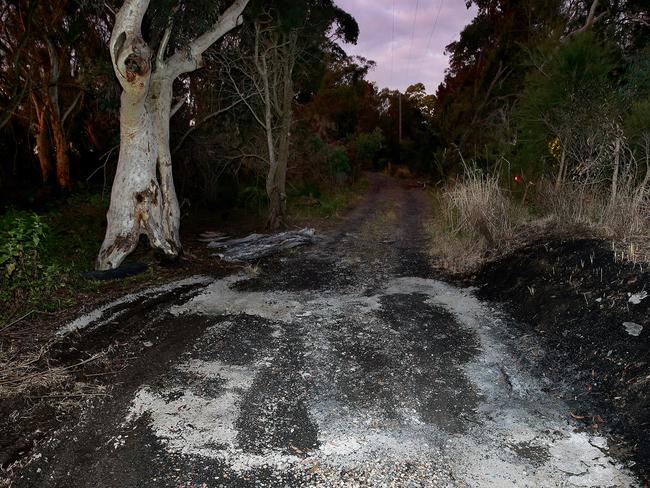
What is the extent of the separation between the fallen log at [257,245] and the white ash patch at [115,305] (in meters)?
1.59

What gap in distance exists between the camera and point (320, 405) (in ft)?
10.6

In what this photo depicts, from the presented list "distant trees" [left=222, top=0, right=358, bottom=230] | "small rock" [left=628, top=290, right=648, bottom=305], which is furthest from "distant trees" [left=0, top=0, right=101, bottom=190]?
"small rock" [left=628, top=290, right=648, bottom=305]

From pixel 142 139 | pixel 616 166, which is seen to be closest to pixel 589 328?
pixel 616 166

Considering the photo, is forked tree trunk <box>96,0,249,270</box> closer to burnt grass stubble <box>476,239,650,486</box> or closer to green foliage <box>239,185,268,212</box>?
burnt grass stubble <box>476,239,650,486</box>

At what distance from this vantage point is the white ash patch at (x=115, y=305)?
4582 mm

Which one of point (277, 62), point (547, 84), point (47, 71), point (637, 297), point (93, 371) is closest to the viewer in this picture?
point (93, 371)

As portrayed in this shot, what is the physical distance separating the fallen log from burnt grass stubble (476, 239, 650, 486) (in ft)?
14.2

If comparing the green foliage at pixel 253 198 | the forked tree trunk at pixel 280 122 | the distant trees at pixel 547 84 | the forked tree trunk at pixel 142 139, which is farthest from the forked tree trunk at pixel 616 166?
the green foliage at pixel 253 198

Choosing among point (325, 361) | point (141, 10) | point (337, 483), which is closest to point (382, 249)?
point (325, 361)

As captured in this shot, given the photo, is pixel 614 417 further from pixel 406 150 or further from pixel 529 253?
pixel 406 150

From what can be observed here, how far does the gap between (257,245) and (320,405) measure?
A: 6169 mm

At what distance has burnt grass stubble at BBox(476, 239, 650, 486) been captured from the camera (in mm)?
3033

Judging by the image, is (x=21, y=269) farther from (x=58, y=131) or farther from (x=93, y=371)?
(x=58, y=131)

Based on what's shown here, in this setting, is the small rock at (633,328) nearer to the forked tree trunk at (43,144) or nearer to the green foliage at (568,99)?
the green foliage at (568,99)
